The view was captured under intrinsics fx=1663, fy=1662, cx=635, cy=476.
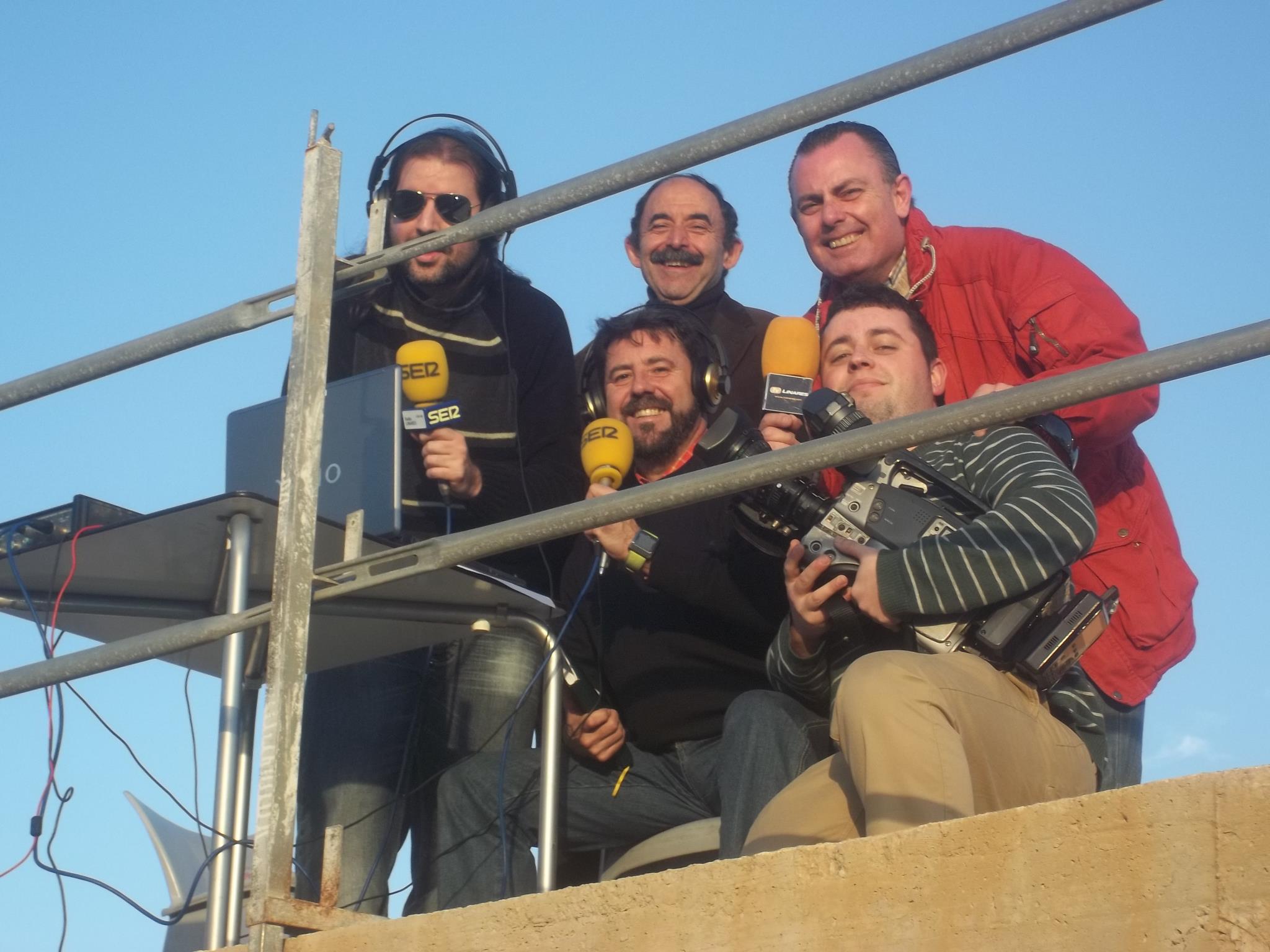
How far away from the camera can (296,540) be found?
2334mm

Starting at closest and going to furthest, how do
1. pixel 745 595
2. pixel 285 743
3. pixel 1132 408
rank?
1. pixel 285 743
2. pixel 1132 408
3. pixel 745 595

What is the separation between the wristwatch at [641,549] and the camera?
143 inches

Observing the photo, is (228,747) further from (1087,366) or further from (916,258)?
(916,258)

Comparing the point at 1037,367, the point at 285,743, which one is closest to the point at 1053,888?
the point at 285,743

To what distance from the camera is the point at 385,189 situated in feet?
14.6

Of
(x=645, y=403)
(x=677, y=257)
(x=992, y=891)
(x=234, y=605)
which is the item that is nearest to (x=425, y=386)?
(x=645, y=403)

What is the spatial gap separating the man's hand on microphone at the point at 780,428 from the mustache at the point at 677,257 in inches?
51.3

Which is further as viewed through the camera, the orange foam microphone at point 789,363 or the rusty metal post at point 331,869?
the orange foam microphone at point 789,363

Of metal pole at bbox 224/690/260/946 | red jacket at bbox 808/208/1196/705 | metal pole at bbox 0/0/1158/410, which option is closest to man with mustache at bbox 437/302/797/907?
metal pole at bbox 224/690/260/946

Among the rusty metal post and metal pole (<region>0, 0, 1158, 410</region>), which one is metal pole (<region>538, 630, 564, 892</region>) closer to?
the rusty metal post

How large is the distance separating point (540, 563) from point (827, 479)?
0.77 metres

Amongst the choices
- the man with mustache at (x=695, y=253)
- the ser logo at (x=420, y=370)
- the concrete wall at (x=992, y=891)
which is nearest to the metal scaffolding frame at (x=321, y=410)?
the concrete wall at (x=992, y=891)

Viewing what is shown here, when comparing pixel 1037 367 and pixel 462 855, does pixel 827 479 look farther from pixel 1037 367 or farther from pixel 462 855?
pixel 462 855

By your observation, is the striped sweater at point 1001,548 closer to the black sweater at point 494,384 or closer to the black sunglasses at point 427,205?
the black sweater at point 494,384
